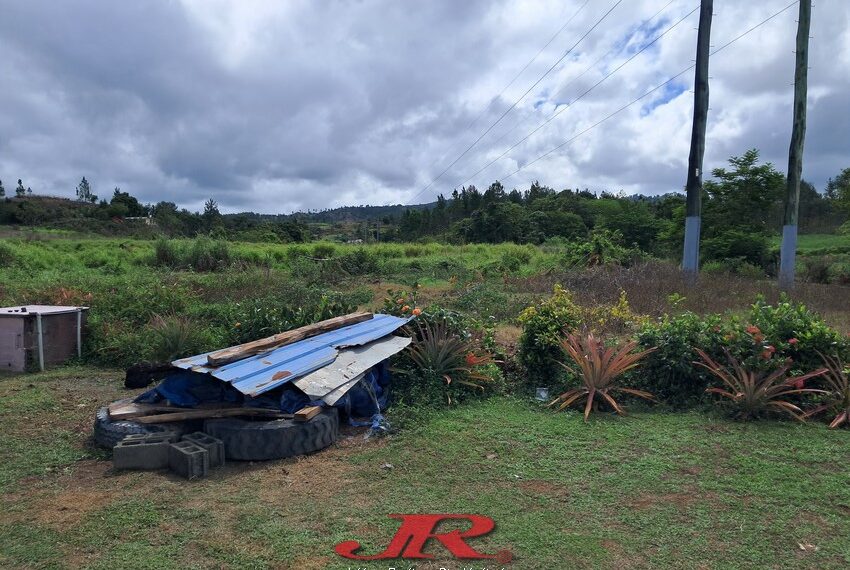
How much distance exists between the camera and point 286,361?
17.0 ft

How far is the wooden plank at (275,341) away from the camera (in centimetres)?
502

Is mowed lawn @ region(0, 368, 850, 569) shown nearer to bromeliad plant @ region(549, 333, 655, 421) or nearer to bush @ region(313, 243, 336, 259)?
bromeliad plant @ region(549, 333, 655, 421)

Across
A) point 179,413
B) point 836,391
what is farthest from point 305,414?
point 836,391

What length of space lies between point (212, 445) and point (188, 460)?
263mm

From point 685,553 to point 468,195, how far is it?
207 feet

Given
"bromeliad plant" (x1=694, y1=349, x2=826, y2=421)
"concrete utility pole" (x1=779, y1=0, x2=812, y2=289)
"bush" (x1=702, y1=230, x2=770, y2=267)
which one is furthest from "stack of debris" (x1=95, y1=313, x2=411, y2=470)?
"bush" (x1=702, y1=230, x2=770, y2=267)

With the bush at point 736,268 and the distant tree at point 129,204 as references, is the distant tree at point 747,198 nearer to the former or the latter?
the bush at point 736,268

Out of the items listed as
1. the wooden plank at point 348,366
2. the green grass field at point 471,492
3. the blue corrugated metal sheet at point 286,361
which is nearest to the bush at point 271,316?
the blue corrugated metal sheet at point 286,361

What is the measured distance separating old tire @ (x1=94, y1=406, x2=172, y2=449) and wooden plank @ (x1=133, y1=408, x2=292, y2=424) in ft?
0.17

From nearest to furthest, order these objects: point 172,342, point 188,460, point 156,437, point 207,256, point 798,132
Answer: point 188,460
point 156,437
point 172,342
point 798,132
point 207,256

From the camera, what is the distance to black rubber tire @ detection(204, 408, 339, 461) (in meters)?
4.38

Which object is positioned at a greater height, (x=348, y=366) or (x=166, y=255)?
(x=166, y=255)

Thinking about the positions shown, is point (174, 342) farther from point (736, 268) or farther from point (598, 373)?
point (736, 268)

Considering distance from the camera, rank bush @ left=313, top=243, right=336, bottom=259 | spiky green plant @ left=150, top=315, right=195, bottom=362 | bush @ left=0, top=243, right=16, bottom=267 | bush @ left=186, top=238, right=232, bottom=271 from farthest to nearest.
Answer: bush @ left=313, top=243, right=336, bottom=259 < bush @ left=186, top=238, right=232, bottom=271 < bush @ left=0, top=243, right=16, bottom=267 < spiky green plant @ left=150, top=315, right=195, bottom=362
